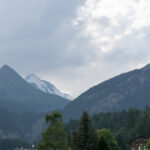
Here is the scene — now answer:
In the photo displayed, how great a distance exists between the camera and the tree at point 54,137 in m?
74.6

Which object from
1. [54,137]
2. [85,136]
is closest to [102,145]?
[85,136]

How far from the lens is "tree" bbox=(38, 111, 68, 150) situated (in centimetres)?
7462

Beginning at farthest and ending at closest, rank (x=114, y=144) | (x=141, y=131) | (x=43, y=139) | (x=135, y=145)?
(x=141, y=131) < (x=135, y=145) < (x=114, y=144) < (x=43, y=139)

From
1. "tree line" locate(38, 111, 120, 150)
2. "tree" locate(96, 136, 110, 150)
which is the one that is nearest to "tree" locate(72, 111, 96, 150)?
"tree line" locate(38, 111, 120, 150)

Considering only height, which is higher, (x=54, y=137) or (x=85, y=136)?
(x=85, y=136)

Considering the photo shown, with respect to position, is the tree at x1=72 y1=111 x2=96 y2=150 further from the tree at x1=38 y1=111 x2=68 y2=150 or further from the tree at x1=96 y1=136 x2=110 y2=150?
the tree at x1=38 y1=111 x2=68 y2=150

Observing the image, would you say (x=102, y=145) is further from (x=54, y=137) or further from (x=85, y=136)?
(x=54, y=137)

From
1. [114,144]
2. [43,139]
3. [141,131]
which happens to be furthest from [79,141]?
[141,131]

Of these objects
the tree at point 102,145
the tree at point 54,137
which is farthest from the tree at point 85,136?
the tree at point 54,137

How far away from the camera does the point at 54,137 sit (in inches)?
2960

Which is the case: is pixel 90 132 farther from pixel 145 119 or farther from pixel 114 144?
pixel 145 119

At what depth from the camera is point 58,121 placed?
76000mm

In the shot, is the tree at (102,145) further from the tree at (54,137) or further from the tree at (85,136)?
the tree at (54,137)

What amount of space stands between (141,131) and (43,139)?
11479cm
